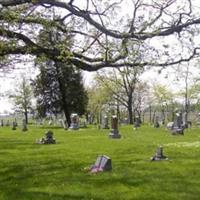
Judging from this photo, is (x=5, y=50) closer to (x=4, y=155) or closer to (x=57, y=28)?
(x=57, y=28)

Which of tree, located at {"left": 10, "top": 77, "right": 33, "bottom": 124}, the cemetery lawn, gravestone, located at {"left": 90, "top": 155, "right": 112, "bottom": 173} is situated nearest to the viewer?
the cemetery lawn

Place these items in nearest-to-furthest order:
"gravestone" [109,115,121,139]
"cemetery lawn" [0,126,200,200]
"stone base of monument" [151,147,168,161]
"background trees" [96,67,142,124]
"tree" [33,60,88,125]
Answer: "cemetery lawn" [0,126,200,200] < "stone base of monument" [151,147,168,161] < "gravestone" [109,115,121,139] < "tree" [33,60,88,125] < "background trees" [96,67,142,124]

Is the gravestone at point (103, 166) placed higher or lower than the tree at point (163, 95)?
lower

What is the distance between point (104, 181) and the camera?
14.5 meters

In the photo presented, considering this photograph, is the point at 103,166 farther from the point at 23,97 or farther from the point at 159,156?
the point at 23,97

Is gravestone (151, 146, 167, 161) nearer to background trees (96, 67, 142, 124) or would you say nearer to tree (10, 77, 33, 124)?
background trees (96, 67, 142, 124)

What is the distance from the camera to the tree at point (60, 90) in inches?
2685

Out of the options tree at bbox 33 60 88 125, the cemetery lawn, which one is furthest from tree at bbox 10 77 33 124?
the cemetery lawn

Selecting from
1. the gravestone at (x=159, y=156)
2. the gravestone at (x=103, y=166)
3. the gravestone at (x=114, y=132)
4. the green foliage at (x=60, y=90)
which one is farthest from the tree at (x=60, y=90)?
the gravestone at (x=103, y=166)

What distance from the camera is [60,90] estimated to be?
67.4 metres

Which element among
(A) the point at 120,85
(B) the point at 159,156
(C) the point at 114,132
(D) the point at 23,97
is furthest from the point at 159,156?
(D) the point at 23,97

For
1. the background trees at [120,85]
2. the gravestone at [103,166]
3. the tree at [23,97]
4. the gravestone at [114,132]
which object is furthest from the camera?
the tree at [23,97]

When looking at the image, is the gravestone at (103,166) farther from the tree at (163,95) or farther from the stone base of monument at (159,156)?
the tree at (163,95)

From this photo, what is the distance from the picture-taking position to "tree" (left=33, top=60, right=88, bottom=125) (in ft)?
224
